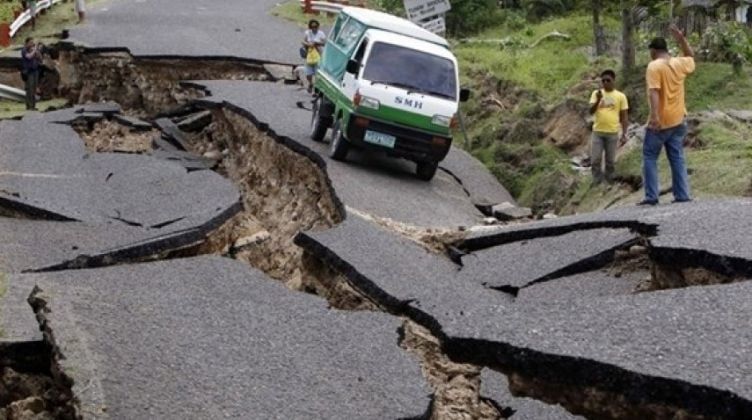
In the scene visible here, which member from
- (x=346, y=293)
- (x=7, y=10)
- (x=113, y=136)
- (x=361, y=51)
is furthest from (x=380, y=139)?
(x=7, y=10)

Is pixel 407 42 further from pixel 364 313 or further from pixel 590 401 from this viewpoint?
pixel 590 401

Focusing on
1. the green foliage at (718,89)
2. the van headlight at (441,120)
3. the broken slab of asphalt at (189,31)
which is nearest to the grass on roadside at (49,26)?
the broken slab of asphalt at (189,31)

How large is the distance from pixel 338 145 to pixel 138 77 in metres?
8.10

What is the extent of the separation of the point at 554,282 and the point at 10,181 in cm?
809

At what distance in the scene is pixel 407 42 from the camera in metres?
16.1

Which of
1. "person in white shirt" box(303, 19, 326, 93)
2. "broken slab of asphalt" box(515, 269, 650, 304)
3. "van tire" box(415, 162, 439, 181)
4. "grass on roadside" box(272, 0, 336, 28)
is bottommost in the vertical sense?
"grass on roadside" box(272, 0, 336, 28)

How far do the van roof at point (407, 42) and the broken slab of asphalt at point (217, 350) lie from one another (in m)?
7.07

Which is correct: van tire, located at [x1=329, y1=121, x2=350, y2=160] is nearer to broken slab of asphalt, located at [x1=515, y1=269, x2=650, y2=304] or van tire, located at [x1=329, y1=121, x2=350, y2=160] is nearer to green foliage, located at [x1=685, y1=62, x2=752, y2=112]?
green foliage, located at [x1=685, y1=62, x2=752, y2=112]

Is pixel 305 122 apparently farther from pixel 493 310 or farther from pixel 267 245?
pixel 493 310

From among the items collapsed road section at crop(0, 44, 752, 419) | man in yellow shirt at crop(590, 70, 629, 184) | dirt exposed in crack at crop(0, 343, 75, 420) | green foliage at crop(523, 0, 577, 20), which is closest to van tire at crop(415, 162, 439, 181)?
collapsed road section at crop(0, 44, 752, 419)

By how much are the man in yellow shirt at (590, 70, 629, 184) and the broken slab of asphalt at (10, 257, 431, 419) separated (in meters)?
6.48

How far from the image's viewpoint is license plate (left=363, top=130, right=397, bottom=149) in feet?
51.4

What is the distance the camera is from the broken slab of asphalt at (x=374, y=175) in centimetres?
1412

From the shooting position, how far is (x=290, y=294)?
9398 mm
